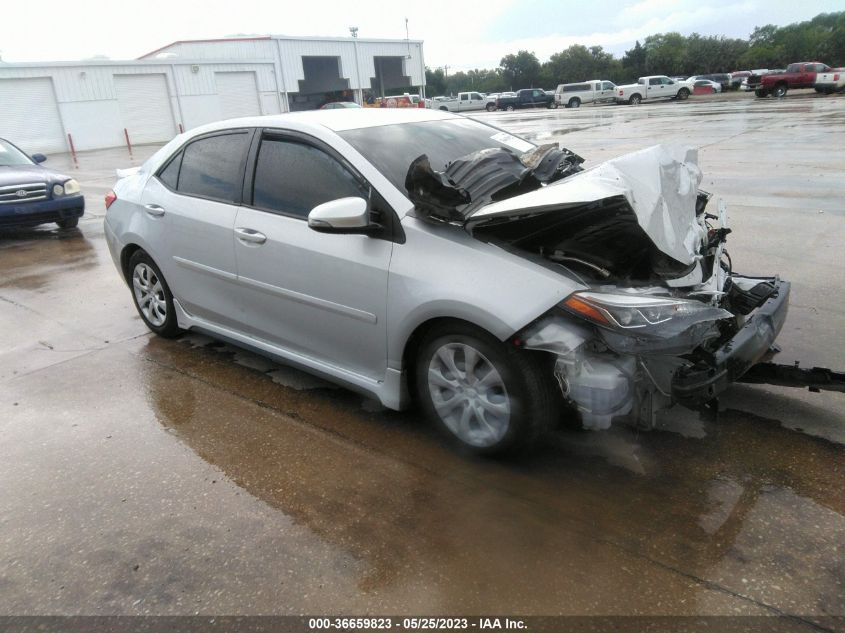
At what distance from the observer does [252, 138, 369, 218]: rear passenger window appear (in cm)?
349

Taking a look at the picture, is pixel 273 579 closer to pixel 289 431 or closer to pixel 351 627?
pixel 351 627

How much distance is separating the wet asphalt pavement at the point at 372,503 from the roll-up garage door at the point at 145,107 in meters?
32.6

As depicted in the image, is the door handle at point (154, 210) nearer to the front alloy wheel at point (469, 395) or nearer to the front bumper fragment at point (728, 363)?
the front alloy wheel at point (469, 395)

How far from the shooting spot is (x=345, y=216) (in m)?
3.12

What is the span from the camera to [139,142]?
1323 inches

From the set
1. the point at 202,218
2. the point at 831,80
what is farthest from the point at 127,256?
the point at 831,80

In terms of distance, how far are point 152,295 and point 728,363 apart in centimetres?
395

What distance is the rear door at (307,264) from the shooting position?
3.29 meters

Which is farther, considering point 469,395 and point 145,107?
point 145,107

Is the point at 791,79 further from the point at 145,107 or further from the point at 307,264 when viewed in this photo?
the point at 307,264

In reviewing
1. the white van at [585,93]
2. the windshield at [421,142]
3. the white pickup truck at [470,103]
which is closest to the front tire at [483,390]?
the windshield at [421,142]

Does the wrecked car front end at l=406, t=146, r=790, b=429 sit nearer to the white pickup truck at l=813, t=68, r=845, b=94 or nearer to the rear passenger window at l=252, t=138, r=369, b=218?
the rear passenger window at l=252, t=138, r=369, b=218

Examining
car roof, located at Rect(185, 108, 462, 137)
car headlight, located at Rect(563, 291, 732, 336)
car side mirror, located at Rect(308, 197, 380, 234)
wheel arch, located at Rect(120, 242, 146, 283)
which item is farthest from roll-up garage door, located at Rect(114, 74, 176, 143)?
car headlight, located at Rect(563, 291, 732, 336)

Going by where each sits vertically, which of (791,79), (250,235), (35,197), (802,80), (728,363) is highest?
(791,79)
